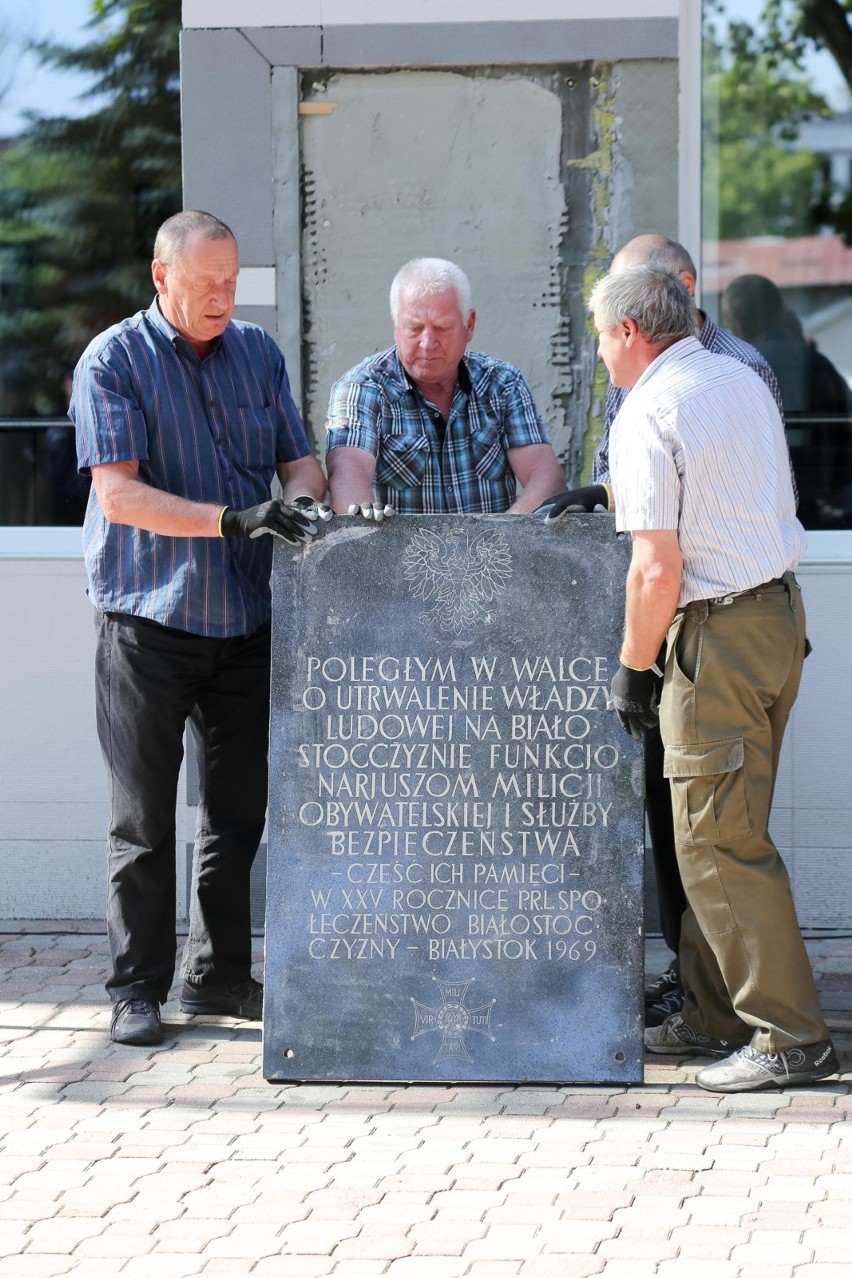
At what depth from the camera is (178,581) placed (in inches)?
178

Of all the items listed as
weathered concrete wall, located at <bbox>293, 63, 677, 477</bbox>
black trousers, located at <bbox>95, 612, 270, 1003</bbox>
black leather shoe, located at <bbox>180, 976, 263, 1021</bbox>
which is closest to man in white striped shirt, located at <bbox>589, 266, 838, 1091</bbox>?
black trousers, located at <bbox>95, 612, 270, 1003</bbox>

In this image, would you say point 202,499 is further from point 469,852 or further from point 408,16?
point 408,16

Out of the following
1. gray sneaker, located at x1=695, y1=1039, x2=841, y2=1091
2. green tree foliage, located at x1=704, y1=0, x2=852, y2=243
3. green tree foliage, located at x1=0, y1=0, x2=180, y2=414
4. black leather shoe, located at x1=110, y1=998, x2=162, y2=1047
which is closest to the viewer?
gray sneaker, located at x1=695, y1=1039, x2=841, y2=1091

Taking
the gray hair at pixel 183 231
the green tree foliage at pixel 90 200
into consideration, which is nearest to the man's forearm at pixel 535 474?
the gray hair at pixel 183 231

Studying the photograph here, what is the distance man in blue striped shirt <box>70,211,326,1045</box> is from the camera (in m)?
4.45

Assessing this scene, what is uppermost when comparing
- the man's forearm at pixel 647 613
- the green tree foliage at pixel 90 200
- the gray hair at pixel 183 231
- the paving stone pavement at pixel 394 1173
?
the green tree foliage at pixel 90 200

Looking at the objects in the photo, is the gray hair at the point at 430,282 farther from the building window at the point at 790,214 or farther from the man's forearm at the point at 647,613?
the building window at the point at 790,214

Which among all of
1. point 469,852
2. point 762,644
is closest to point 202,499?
point 469,852

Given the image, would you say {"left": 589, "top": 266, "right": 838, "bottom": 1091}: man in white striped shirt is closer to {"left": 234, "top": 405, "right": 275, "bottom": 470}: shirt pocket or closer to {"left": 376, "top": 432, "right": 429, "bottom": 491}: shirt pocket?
{"left": 376, "top": 432, "right": 429, "bottom": 491}: shirt pocket

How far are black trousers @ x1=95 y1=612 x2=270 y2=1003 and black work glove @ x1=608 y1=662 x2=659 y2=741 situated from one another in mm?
1061

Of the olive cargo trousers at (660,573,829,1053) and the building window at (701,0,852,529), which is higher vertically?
Result: the building window at (701,0,852,529)

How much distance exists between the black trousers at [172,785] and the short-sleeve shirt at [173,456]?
86 millimetres

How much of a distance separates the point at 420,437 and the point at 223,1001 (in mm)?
1609

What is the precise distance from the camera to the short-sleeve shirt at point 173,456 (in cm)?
447
